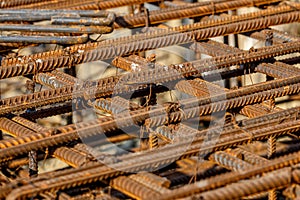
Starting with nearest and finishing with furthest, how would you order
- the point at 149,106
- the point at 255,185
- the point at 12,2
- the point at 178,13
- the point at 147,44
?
the point at 255,185 < the point at 149,106 < the point at 147,44 < the point at 178,13 < the point at 12,2

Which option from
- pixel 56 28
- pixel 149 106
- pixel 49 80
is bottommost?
pixel 49 80

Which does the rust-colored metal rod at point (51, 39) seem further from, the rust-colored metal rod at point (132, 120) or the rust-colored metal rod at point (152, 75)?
the rust-colored metal rod at point (132, 120)

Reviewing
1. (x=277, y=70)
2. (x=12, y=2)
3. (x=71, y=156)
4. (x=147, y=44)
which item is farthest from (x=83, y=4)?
(x=71, y=156)

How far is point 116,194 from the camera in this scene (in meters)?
7.78

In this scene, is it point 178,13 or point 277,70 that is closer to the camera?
point 277,70

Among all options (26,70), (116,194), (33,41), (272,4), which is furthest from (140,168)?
(272,4)

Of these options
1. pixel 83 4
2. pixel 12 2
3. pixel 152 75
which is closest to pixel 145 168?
pixel 152 75

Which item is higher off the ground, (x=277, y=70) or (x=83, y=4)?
(x=83, y=4)

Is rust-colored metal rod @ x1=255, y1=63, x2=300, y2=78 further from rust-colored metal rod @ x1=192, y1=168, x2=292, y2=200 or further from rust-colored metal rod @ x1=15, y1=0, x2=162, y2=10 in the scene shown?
rust-colored metal rod @ x1=15, y1=0, x2=162, y2=10

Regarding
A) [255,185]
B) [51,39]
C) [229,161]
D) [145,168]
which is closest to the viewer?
[255,185]

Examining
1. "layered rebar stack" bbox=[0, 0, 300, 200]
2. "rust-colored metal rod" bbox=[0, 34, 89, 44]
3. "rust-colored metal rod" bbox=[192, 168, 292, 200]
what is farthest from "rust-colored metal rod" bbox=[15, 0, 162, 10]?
"rust-colored metal rod" bbox=[192, 168, 292, 200]

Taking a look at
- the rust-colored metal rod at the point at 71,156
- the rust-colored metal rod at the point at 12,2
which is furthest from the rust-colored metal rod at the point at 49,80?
the rust-colored metal rod at the point at 12,2

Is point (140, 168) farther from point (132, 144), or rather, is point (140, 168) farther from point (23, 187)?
point (132, 144)

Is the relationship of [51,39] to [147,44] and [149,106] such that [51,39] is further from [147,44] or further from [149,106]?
[149,106]
